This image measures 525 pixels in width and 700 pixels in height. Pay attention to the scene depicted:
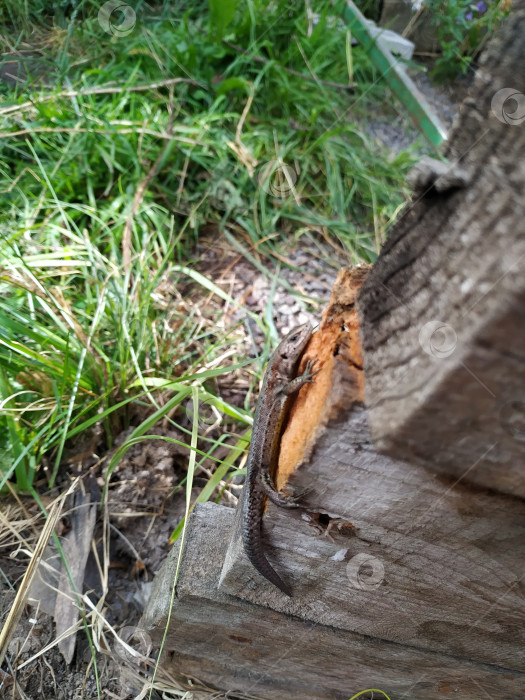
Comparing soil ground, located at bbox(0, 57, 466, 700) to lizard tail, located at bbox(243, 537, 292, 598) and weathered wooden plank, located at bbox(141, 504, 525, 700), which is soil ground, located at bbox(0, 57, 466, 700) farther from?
lizard tail, located at bbox(243, 537, 292, 598)

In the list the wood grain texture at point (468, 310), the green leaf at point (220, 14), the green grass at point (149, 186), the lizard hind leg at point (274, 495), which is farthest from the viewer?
the green leaf at point (220, 14)

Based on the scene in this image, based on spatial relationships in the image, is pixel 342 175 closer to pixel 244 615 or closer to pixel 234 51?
pixel 234 51

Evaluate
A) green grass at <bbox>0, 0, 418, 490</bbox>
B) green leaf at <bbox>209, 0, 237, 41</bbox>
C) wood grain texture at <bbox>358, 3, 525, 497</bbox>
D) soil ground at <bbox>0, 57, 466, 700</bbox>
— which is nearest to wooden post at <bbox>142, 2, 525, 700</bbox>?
wood grain texture at <bbox>358, 3, 525, 497</bbox>

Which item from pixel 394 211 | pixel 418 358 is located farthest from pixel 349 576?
pixel 394 211

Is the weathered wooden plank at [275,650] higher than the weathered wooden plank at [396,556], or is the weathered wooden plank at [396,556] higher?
the weathered wooden plank at [396,556]

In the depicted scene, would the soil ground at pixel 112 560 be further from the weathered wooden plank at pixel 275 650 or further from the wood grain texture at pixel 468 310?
the wood grain texture at pixel 468 310

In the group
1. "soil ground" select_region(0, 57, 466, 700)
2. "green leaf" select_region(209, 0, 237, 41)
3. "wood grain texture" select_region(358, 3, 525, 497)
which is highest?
"wood grain texture" select_region(358, 3, 525, 497)

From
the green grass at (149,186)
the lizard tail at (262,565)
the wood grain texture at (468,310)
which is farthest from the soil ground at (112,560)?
the wood grain texture at (468,310)
